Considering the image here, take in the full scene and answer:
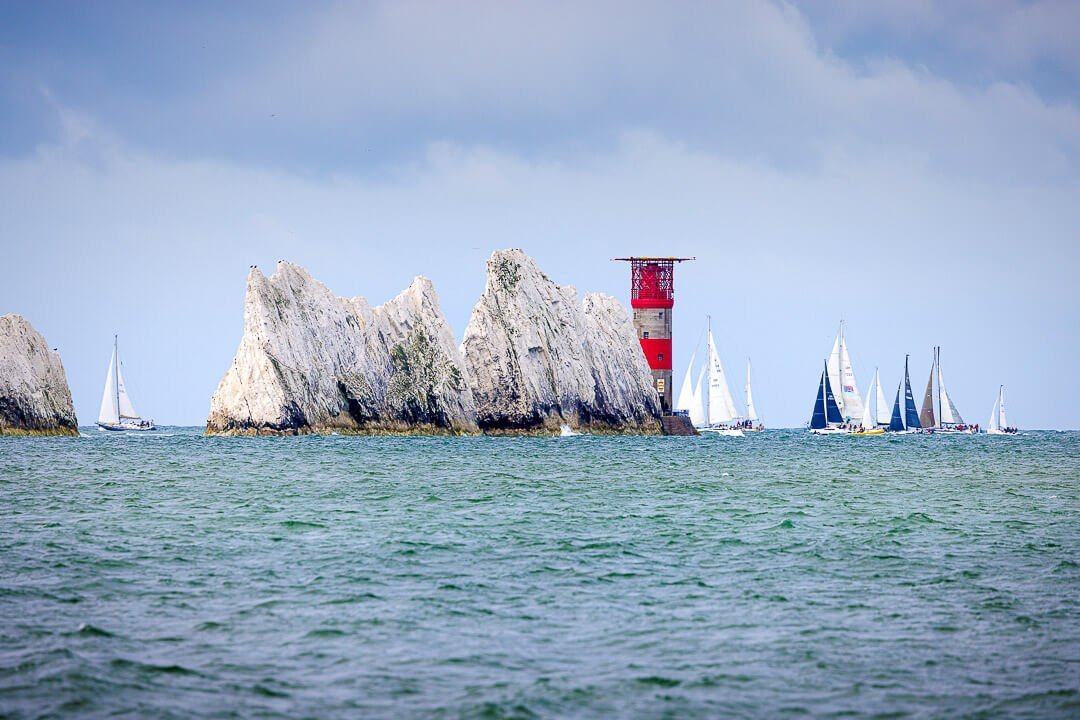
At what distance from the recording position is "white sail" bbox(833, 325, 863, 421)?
439 ft

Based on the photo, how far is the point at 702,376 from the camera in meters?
134

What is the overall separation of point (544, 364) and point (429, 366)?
1182cm

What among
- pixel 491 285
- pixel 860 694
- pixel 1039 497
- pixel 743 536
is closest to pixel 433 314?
pixel 491 285

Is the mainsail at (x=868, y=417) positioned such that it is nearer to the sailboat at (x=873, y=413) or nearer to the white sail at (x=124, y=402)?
the sailboat at (x=873, y=413)

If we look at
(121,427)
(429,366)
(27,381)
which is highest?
(429,366)

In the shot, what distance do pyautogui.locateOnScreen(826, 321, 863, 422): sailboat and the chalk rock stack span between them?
84.6 ft

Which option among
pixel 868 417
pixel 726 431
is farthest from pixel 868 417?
pixel 726 431

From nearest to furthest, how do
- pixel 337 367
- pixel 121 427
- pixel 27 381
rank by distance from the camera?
1. pixel 27 381
2. pixel 337 367
3. pixel 121 427

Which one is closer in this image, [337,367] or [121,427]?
[337,367]

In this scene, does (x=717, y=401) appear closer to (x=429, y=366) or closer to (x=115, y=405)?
(x=429, y=366)

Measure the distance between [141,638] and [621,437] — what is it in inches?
3725

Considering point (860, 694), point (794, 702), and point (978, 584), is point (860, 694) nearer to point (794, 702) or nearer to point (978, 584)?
point (794, 702)

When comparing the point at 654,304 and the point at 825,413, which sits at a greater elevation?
the point at 654,304

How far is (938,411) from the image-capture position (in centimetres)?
14538
